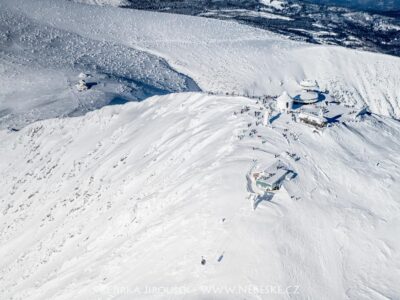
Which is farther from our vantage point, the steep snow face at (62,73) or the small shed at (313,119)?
the steep snow face at (62,73)

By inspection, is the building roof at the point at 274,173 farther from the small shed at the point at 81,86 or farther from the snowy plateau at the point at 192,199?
the small shed at the point at 81,86

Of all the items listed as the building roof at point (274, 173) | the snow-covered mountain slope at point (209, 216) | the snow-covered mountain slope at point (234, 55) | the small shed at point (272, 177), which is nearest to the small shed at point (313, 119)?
the snow-covered mountain slope at point (209, 216)

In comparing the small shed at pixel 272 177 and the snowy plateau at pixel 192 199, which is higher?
the small shed at pixel 272 177

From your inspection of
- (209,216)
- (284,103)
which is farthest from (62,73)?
(209,216)

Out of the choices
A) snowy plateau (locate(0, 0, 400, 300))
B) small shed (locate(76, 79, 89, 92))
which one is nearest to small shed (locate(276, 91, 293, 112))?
snowy plateau (locate(0, 0, 400, 300))

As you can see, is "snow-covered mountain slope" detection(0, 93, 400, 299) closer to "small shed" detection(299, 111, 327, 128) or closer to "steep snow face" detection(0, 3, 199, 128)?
"small shed" detection(299, 111, 327, 128)

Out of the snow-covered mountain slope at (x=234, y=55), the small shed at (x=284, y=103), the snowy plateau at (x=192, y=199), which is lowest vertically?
the snow-covered mountain slope at (x=234, y=55)
